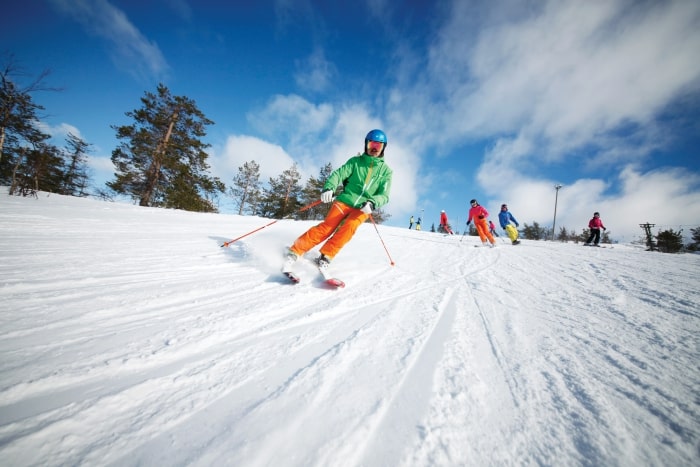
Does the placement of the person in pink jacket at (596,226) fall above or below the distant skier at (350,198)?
above

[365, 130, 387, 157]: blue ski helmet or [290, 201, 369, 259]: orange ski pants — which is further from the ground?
[365, 130, 387, 157]: blue ski helmet

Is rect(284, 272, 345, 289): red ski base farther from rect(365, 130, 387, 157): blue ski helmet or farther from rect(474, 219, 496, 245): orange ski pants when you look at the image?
rect(474, 219, 496, 245): orange ski pants

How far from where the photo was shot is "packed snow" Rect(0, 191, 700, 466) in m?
0.88

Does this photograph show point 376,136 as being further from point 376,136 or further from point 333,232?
point 333,232

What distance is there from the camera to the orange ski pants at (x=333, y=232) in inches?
123

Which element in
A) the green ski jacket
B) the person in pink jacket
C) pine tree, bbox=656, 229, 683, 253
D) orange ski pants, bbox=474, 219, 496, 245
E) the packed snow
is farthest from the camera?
pine tree, bbox=656, 229, 683, 253

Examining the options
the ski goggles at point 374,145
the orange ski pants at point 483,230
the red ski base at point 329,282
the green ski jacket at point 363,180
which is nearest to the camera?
the red ski base at point 329,282

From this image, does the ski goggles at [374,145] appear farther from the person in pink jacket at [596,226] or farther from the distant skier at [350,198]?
the person in pink jacket at [596,226]

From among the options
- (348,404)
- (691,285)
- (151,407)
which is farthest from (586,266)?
(151,407)

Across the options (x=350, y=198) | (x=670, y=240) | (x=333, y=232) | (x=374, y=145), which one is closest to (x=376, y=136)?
(x=374, y=145)

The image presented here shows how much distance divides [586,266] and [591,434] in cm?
486

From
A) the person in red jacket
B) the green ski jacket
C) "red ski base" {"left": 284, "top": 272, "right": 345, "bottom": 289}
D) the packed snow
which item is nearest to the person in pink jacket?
the person in red jacket

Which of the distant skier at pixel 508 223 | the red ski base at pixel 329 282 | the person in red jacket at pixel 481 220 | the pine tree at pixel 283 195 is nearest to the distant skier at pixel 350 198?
the red ski base at pixel 329 282

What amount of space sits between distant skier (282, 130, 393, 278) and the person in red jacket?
7700mm
